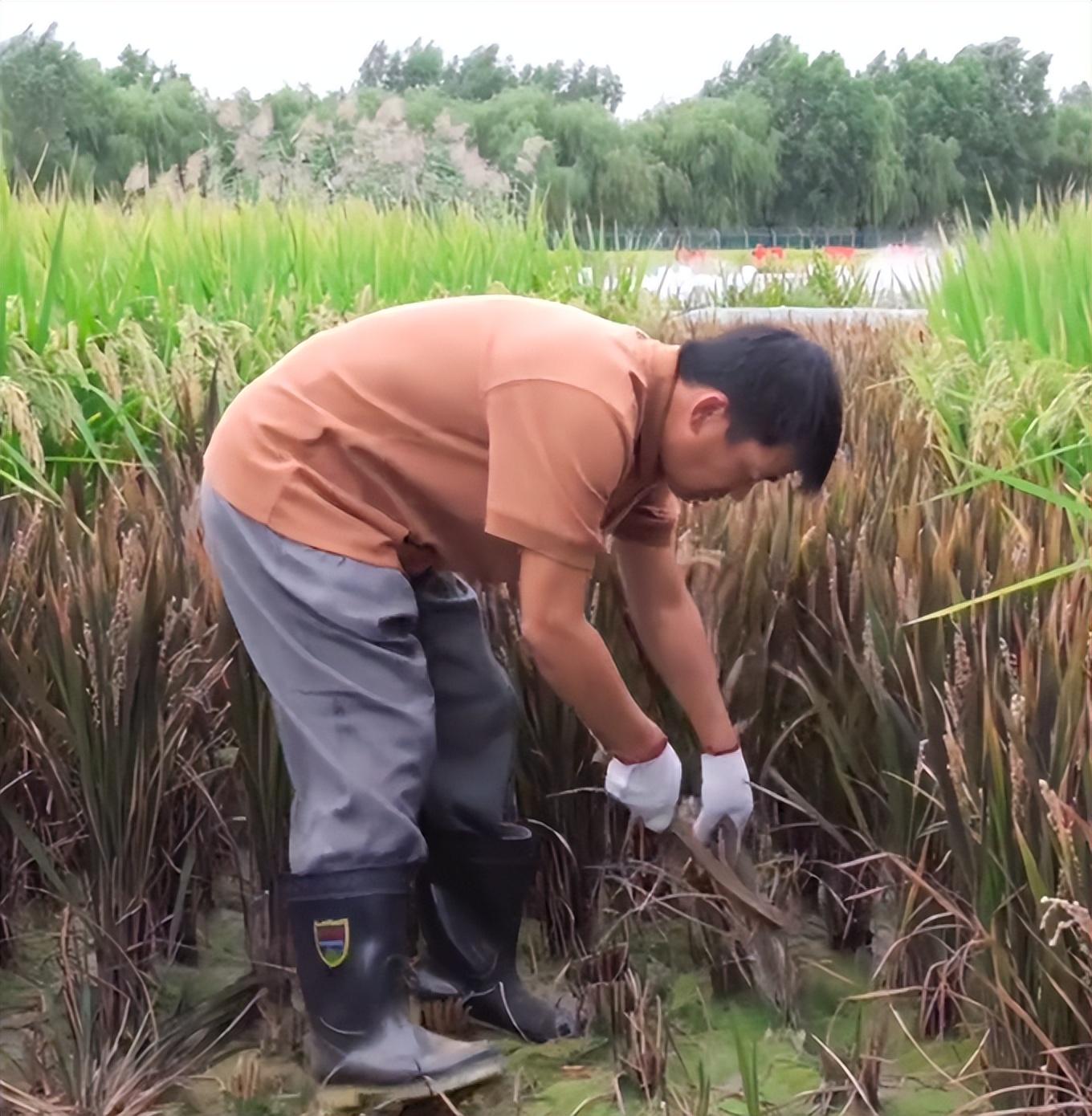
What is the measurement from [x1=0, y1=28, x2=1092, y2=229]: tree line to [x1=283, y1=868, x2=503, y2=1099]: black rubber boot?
2.54 metres

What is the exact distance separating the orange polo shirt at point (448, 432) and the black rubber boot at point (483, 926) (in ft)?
1.13

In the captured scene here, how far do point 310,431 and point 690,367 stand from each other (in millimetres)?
429

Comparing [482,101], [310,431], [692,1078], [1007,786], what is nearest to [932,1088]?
[692,1078]

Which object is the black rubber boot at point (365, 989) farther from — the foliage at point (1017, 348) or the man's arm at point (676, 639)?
the foliage at point (1017, 348)

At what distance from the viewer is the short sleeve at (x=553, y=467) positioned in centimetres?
131

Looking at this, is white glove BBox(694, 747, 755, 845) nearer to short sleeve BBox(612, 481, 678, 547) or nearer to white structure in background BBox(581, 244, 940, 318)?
short sleeve BBox(612, 481, 678, 547)

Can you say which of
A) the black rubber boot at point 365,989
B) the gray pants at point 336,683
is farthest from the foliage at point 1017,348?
the black rubber boot at point 365,989

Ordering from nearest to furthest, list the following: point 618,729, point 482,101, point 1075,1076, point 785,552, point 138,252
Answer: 1. point 1075,1076
2. point 618,729
3. point 785,552
4. point 138,252
5. point 482,101

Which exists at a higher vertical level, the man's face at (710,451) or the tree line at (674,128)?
the tree line at (674,128)

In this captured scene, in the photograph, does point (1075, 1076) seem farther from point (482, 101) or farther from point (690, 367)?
point (482, 101)

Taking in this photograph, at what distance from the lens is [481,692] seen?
1.61 meters

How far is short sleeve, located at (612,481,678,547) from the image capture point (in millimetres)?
1603

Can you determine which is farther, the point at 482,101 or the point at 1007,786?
the point at 482,101

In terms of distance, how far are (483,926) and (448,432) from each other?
0.63 metres
